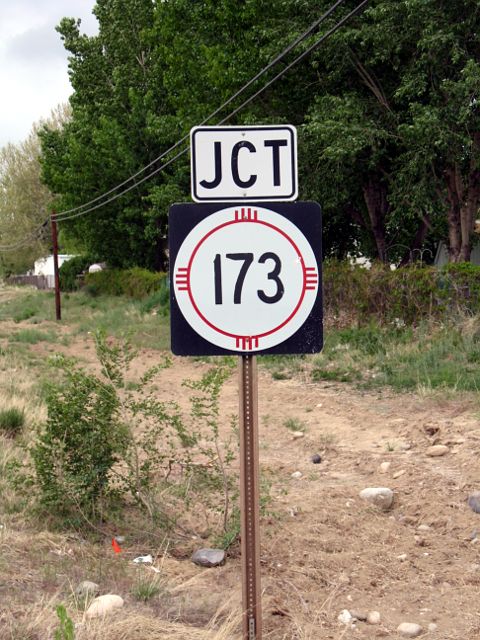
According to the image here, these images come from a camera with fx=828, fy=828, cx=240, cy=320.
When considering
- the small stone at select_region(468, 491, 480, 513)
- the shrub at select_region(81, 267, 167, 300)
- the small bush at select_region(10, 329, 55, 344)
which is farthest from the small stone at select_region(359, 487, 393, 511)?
the shrub at select_region(81, 267, 167, 300)

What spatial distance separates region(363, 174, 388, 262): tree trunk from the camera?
22.1 metres

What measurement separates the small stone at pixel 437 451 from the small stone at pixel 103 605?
441cm

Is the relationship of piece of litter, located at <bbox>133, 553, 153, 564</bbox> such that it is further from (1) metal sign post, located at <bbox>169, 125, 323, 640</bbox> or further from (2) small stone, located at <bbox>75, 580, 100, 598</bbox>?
(1) metal sign post, located at <bbox>169, 125, 323, 640</bbox>

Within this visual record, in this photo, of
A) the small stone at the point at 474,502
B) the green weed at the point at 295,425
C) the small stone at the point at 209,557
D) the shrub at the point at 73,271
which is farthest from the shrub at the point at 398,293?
the shrub at the point at 73,271

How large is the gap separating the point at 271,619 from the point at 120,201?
1218 inches

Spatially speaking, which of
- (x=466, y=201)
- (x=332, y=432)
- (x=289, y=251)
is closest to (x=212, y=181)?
(x=289, y=251)

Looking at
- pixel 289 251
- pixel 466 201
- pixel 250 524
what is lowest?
pixel 250 524

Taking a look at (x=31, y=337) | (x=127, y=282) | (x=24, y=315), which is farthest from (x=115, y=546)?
(x=127, y=282)

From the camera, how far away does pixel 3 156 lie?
57500 millimetres

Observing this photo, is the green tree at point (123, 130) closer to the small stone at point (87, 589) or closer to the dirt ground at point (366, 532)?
the dirt ground at point (366, 532)

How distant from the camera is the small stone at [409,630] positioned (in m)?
4.70

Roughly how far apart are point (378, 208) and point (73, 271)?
88.0 feet

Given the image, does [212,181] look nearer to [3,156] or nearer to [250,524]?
[250,524]

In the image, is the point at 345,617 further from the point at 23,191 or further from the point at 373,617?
the point at 23,191
